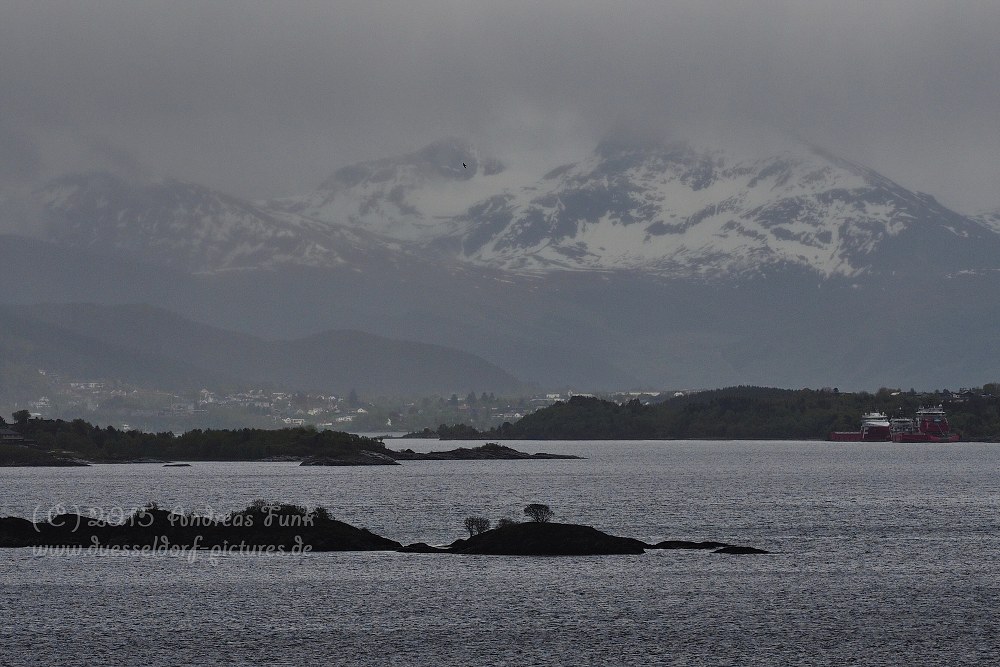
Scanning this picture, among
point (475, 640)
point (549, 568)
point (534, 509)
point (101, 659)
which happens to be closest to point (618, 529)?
point (534, 509)

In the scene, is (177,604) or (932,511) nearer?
(177,604)

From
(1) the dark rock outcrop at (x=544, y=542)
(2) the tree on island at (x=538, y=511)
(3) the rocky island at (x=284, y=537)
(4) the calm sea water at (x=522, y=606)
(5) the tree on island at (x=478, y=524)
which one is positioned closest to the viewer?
(4) the calm sea water at (x=522, y=606)

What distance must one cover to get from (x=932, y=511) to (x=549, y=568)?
232 ft

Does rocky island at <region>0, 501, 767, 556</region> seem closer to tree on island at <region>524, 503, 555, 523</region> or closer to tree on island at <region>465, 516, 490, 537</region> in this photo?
tree on island at <region>465, 516, 490, 537</region>

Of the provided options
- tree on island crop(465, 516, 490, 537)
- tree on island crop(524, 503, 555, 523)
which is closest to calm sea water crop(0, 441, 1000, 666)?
tree on island crop(465, 516, 490, 537)

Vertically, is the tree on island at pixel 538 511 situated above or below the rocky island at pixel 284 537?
above

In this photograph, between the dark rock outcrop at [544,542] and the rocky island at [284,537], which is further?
the rocky island at [284,537]

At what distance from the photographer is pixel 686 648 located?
8631 centimetres

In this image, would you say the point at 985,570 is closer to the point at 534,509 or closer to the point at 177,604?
the point at 534,509

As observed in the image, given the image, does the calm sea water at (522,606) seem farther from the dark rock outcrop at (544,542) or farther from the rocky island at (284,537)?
the rocky island at (284,537)

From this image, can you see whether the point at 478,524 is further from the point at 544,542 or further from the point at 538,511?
the point at 544,542

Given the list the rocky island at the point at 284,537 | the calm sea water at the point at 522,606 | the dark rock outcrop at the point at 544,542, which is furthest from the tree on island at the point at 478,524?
the calm sea water at the point at 522,606

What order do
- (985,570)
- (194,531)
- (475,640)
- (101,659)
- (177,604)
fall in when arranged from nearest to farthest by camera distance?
(101,659) → (475,640) → (177,604) → (985,570) → (194,531)

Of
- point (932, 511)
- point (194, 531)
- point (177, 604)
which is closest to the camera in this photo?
point (177, 604)
